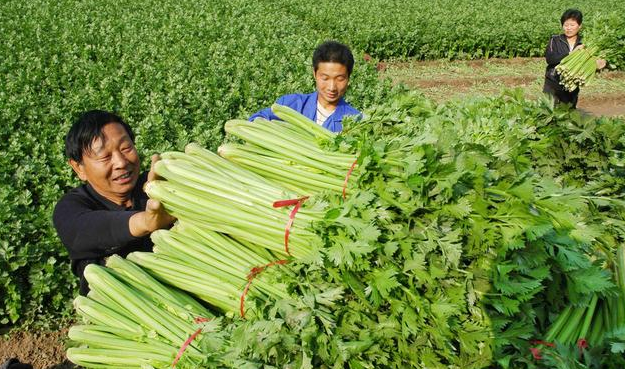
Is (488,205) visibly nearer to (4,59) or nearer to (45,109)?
(45,109)

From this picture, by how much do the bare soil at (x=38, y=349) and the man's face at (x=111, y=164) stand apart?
2.36 m

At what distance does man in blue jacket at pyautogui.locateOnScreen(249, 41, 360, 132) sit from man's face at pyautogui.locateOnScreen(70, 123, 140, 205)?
5.42 feet

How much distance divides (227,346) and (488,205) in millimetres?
1144

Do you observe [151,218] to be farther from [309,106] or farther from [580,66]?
[580,66]

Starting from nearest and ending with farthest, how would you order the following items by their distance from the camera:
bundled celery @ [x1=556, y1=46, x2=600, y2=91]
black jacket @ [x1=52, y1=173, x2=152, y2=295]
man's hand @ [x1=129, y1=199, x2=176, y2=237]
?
man's hand @ [x1=129, y1=199, x2=176, y2=237] < black jacket @ [x1=52, y1=173, x2=152, y2=295] < bundled celery @ [x1=556, y1=46, x2=600, y2=91]

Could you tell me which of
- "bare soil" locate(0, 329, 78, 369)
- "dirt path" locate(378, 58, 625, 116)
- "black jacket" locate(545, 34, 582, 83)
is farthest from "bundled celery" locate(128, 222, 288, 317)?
"dirt path" locate(378, 58, 625, 116)

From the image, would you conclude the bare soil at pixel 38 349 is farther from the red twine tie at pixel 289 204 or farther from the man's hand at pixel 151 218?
the red twine tie at pixel 289 204

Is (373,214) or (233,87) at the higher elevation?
(233,87)

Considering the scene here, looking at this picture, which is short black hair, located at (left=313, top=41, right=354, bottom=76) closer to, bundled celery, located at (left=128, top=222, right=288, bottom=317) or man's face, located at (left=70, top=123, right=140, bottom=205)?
man's face, located at (left=70, top=123, right=140, bottom=205)

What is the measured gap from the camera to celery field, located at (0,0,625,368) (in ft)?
6.19

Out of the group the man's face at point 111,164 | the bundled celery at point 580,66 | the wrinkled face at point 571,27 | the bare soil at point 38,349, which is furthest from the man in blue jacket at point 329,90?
the wrinkled face at point 571,27

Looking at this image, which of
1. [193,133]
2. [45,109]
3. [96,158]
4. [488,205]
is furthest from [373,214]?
[45,109]

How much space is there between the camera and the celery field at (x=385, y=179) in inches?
74.3

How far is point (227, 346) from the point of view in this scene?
1911mm
